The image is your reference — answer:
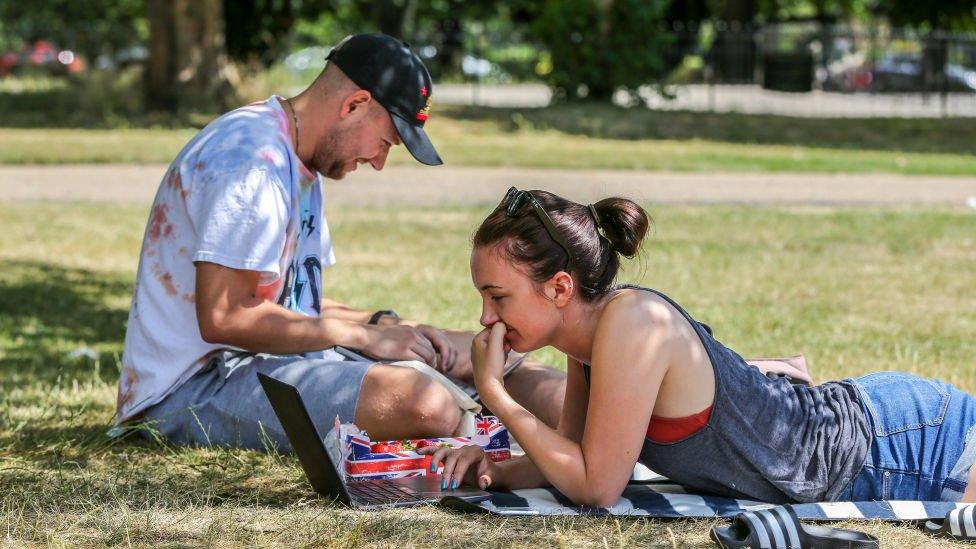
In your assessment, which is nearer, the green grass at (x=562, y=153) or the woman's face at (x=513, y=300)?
the woman's face at (x=513, y=300)

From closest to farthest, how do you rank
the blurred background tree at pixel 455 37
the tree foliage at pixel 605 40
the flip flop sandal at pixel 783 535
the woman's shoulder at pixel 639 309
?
the flip flop sandal at pixel 783 535, the woman's shoulder at pixel 639 309, the blurred background tree at pixel 455 37, the tree foliage at pixel 605 40

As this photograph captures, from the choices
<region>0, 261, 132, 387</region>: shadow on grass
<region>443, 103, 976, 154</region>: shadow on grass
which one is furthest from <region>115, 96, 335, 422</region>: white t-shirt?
<region>443, 103, 976, 154</region>: shadow on grass

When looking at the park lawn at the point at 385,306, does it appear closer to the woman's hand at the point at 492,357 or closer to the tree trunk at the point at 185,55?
the woman's hand at the point at 492,357

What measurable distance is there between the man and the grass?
401 inches

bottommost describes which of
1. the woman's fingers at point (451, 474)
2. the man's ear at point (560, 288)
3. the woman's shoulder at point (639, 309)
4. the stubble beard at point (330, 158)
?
the woman's fingers at point (451, 474)

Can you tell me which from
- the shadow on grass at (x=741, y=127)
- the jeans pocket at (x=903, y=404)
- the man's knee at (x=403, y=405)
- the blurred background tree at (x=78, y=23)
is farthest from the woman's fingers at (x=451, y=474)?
the blurred background tree at (x=78, y=23)

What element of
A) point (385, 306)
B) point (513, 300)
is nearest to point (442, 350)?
point (513, 300)

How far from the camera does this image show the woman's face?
3361mm

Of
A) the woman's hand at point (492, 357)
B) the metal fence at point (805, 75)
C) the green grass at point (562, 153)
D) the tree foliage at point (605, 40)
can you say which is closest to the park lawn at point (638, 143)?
the green grass at point (562, 153)

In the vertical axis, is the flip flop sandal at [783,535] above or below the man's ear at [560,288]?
below

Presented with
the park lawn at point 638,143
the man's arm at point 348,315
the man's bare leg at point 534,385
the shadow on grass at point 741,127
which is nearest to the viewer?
the man's bare leg at point 534,385

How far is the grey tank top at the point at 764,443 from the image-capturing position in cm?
345

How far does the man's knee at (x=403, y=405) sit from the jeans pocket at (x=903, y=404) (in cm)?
121

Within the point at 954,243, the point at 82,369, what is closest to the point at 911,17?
the point at 954,243
